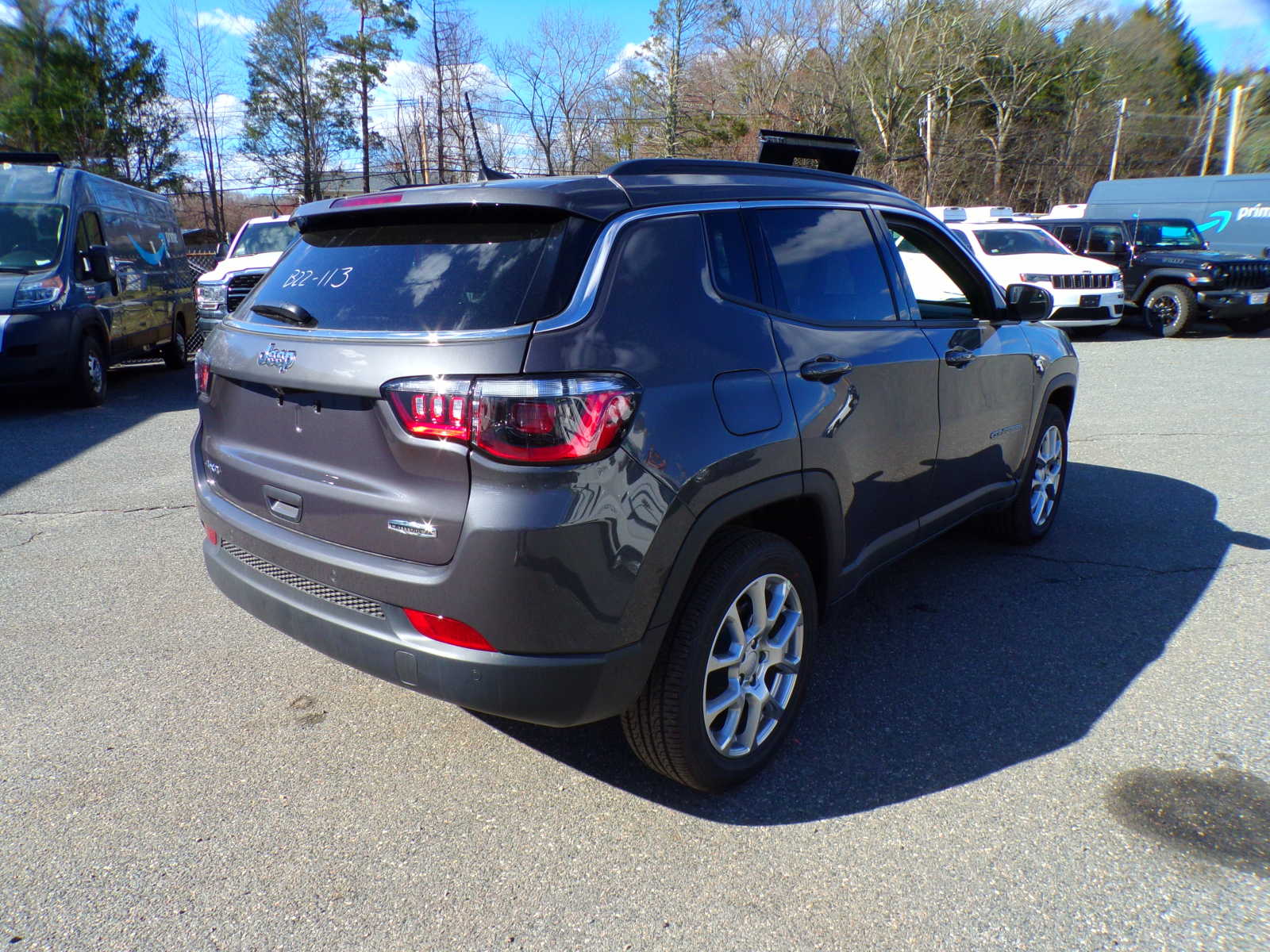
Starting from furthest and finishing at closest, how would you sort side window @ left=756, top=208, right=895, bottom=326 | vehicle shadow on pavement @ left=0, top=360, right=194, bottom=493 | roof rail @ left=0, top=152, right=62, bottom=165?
roof rail @ left=0, top=152, right=62, bottom=165
vehicle shadow on pavement @ left=0, top=360, right=194, bottom=493
side window @ left=756, top=208, right=895, bottom=326

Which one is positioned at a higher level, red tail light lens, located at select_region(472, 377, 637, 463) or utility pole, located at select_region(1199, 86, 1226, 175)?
utility pole, located at select_region(1199, 86, 1226, 175)

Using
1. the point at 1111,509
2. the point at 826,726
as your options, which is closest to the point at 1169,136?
the point at 1111,509

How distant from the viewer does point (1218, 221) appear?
19719mm

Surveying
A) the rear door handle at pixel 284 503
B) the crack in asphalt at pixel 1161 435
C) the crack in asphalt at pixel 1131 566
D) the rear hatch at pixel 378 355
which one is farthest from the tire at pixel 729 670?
the crack in asphalt at pixel 1161 435

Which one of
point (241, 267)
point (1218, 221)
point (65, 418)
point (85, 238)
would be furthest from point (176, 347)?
point (1218, 221)

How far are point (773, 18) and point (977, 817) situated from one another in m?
39.3

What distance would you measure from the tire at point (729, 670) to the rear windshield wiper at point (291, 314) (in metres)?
1.36

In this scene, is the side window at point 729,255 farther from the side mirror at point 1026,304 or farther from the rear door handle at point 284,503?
the side mirror at point 1026,304

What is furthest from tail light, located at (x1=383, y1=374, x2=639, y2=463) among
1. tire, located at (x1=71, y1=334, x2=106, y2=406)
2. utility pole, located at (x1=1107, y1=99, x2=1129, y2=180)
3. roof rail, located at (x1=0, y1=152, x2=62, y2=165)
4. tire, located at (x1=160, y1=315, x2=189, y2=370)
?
utility pole, located at (x1=1107, y1=99, x2=1129, y2=180)

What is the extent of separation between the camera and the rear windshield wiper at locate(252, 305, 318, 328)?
2.72 metres

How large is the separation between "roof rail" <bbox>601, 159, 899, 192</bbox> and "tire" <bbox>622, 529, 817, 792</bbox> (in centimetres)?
112

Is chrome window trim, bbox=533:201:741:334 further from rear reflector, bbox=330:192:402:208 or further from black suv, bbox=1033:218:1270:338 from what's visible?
black suv, bbox=1033:218:1270:338

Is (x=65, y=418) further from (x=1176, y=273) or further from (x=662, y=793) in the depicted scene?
(x=1176, y=273)

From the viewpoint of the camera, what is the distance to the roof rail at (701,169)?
2.75 meters
